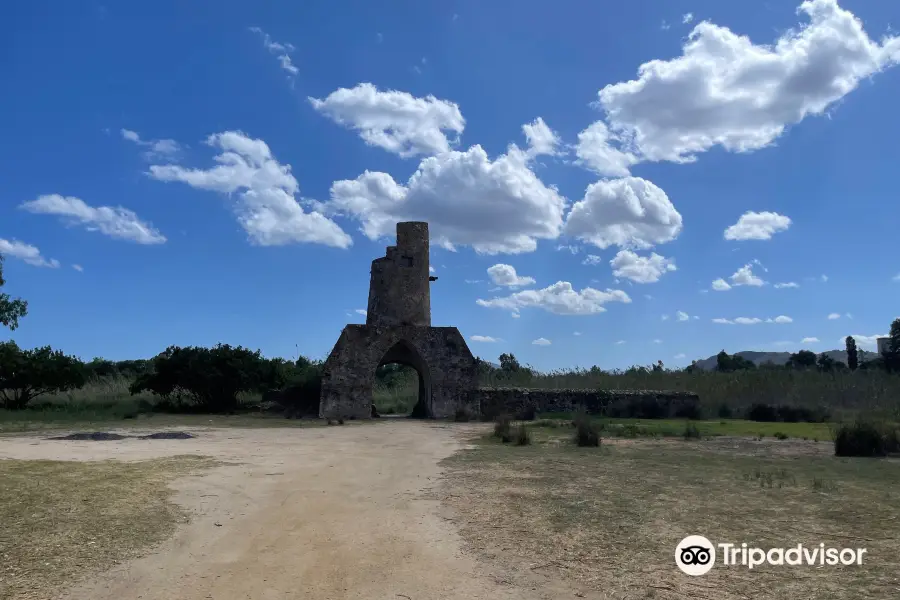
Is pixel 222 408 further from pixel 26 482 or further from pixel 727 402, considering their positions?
pixel 727 402

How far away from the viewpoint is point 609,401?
80.6ft

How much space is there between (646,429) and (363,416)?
904cm

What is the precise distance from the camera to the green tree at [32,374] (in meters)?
22.4

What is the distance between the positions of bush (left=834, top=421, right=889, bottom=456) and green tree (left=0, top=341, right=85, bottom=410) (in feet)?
76.7

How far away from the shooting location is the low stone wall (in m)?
23.9

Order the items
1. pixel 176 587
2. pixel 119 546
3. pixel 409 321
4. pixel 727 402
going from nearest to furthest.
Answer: pixel 176 587 < pixel 119 546 < pixel 409 321 < pixel 727 402

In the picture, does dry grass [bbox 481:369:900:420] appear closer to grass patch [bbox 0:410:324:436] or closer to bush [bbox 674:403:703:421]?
bush [bbox 674:403:703:421]

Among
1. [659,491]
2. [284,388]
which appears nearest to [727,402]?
[284,388]

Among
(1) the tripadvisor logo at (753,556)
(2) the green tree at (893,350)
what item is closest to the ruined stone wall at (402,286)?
(1) the tripadvisor logo at (753,556)

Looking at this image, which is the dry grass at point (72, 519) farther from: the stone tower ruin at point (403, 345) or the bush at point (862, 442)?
the stone tower ruin at point (403, 345)

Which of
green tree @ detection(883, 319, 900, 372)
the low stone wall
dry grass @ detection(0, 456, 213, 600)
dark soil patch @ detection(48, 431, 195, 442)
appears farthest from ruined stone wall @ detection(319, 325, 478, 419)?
green tree @ detection(883, 319, 900, 372)

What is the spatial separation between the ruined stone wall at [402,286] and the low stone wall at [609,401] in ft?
12.8

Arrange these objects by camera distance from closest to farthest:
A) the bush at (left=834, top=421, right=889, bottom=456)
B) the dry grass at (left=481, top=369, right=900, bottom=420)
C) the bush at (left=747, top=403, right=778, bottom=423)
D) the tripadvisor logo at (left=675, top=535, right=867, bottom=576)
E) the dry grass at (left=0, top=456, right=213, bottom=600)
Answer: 1. the dry grass at (left=0, top=456, right=213, bottom=600)
2. the tripadvisor logo at (left=675, top=535, right=867, bottom=576)
3. the bush at (left=834, top=421, right=889, bottom=456)
4. the bush at (left=747, top=403, right=778, bottom=423)
5. the dry grass at (left=481, top=369, right=900, bottom=420)

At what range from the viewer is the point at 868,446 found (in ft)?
37.7
